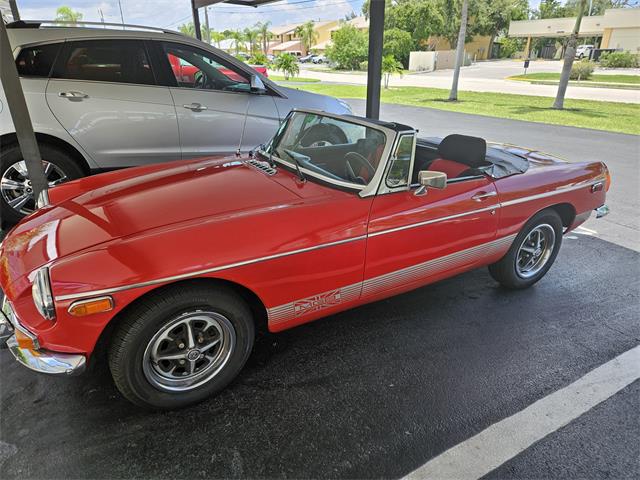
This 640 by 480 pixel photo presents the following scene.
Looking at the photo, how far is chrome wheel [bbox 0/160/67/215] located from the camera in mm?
4363

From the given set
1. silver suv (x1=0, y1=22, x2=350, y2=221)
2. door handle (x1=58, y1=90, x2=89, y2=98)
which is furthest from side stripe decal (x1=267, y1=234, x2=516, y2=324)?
door handle (x1=58, y1=90, x2=89, y2=98)

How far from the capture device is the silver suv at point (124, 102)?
14.3 feet

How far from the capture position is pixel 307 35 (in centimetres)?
8788

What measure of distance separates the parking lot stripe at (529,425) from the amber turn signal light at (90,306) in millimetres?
1630

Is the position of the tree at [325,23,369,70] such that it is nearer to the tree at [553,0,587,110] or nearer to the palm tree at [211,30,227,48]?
the tree at [553,0,587,110]

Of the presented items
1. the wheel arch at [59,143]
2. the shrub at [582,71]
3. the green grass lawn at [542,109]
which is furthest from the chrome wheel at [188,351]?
the shrub at [582,71]

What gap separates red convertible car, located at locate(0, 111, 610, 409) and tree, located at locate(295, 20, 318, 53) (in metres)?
93.5

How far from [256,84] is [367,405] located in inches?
163

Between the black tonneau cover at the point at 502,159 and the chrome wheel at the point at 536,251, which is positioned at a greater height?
the black tonneau cover at the point at 502,159

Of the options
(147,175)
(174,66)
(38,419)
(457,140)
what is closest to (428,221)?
(457,140)

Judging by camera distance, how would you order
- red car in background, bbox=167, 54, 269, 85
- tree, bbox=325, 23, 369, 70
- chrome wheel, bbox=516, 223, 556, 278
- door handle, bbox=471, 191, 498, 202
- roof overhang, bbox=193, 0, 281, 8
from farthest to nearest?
tree, bbox=325, 23, 369, 70 < roof overhang, bbox=193, 0, 281, 8 < red car in background, bbox=167, 54, 269, 85 < chrome wheel, bbox=516, 223, 556, 278 < door handle, bbox=471, 191, 498, 202

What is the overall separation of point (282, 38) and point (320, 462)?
430 feet

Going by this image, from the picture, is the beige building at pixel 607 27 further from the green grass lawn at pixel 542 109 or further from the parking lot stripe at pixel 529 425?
the parking lot stripe at pixel 529 425

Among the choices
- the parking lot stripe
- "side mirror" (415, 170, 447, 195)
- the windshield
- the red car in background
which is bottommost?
the parking lot stripe
